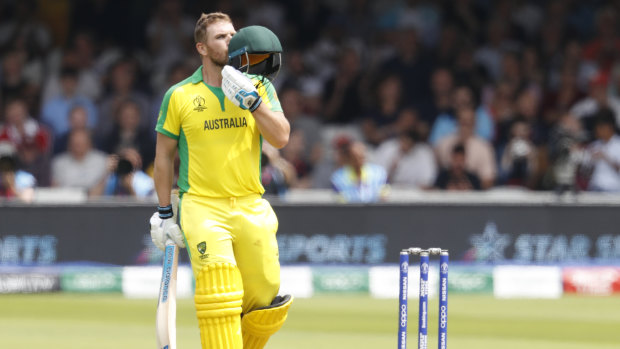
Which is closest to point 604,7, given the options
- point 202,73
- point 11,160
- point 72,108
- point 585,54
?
point 585,54

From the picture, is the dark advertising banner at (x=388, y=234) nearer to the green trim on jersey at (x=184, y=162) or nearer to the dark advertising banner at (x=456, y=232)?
the dark advertising banner at (x=456, y=232)

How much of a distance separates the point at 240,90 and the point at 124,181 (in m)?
6.39

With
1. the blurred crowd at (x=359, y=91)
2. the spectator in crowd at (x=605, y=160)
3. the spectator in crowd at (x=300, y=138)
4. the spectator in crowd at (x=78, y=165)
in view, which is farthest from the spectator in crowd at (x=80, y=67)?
the spectator in crowd at (x=605, y=160)

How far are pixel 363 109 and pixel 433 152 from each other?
1554 mm

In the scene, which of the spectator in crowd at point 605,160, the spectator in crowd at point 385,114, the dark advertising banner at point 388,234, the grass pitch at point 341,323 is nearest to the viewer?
the grass pitch at point 341,323

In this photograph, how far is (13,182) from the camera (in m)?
11.0

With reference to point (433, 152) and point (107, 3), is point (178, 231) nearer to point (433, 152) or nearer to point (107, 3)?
point (433, 152)

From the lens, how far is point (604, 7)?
14961 mm

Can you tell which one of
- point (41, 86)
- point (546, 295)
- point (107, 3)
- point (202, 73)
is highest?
point (107, 3)

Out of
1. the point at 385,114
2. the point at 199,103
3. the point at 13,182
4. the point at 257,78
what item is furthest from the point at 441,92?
the point at 199,103

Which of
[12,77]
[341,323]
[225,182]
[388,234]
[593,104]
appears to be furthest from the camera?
[12,77]

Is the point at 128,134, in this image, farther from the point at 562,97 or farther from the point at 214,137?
the point at 214,137

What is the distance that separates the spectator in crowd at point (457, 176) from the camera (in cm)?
1181

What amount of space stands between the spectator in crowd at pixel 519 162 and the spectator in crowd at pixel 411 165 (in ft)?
2.77
